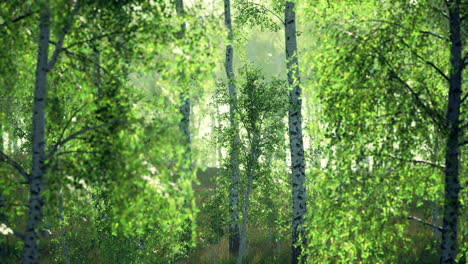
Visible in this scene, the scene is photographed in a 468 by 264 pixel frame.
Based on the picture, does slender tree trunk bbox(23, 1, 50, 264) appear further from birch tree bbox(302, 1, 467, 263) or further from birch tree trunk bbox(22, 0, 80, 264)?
birch tree bbox(302, 1, 467, 263)

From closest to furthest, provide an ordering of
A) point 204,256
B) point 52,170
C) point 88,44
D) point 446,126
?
point 52,170, point 88,44, point 446,126, point 204,256

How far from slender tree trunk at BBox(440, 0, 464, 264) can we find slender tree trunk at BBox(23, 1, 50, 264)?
559 cm

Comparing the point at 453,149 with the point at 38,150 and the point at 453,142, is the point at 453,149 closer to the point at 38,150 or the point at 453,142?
the point at 453,142

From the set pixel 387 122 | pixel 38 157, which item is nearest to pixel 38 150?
pixel 38 157

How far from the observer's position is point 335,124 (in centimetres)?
682

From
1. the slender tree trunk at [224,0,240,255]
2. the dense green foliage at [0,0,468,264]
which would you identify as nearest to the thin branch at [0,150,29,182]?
the dense green foliage at [0,0,468,264]

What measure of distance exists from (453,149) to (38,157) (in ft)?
18.9

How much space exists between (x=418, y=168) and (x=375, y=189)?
865 millimetres

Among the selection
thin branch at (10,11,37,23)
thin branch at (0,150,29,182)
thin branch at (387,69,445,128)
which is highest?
thin branch at (10,11,37,23)

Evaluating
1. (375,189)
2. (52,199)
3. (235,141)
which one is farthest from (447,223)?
(235,141)

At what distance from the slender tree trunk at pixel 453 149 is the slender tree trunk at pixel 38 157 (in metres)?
5.59

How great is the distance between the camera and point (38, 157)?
557 centimetres

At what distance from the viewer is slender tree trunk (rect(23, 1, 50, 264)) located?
5422mm

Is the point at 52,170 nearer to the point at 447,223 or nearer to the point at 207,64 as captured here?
the point at 207,64
